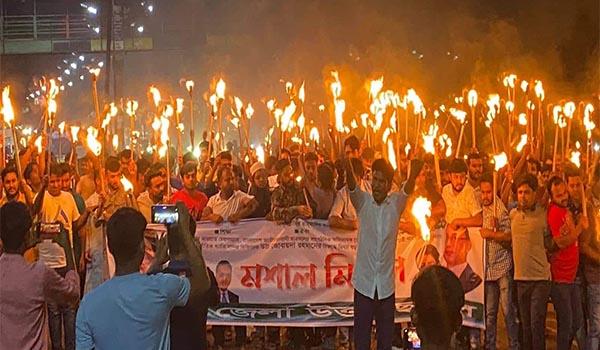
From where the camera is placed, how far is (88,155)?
10500mm

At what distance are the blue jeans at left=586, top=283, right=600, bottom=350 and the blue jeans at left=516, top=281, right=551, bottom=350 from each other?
1.36 ft

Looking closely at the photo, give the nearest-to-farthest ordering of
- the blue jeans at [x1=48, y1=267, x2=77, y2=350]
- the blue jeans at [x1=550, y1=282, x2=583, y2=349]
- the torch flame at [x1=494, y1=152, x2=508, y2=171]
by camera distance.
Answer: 1. the blue jeans at [x1=550, y1=282, x2=583, y2=349]
2. the blue jeans at [x1=48, y1=267, x2=77, y2=350]
3. the torch flame at [x1=494, y1=152, x2=508, y2=171]

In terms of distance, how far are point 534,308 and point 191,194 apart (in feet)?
12.0

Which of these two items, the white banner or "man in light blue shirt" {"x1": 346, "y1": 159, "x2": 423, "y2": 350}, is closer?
"man in light blue shirt" {"x1": 346, "y1": 159, "x2": 423, "y2": 350}

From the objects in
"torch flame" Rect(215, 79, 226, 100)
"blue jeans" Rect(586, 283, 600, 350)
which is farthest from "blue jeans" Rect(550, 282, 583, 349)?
"torch flame" Rect(215, 79, 226, 100)

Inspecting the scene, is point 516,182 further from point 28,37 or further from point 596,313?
point 28,37

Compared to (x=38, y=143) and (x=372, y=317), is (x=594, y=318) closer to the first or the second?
(x=372, y=317)

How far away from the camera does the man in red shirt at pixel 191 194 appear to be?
879 cm

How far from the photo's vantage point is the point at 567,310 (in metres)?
7.58

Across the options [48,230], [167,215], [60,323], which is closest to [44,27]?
[60,323]

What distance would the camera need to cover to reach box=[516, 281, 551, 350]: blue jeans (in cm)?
764

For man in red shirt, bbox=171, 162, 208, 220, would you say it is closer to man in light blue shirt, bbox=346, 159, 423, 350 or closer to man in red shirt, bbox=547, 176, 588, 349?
man in light blue shirt, bbox=346, 159, 423, 350

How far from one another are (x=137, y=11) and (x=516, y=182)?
30748mm

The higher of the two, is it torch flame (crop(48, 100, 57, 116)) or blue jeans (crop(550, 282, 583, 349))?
torch flame (crop(48, 100, 57, 116))
